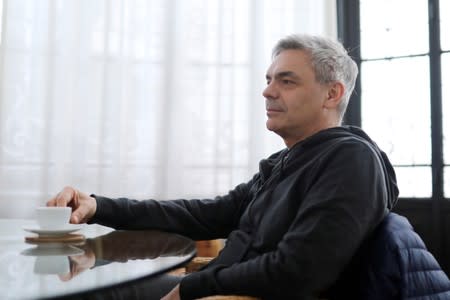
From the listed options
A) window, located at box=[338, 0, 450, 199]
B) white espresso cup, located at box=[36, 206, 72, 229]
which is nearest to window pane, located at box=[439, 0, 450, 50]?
window, located at box=[338, 0, 450, 199]

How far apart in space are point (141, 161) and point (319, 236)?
185cm

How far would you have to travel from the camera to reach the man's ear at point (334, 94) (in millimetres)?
1512

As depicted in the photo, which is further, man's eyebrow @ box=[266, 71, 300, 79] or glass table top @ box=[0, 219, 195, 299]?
man's eyebrow @ box=[266, 71, 300, 79]

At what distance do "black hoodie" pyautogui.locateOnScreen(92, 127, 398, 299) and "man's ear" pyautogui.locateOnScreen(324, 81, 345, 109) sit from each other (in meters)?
0.15

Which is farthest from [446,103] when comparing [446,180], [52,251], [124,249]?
[52,251]

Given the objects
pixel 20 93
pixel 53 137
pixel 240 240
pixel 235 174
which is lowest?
pixel 240 240

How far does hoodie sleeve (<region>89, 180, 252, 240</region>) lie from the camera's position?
5.11 feet

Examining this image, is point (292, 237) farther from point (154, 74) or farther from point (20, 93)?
point (20, 93)

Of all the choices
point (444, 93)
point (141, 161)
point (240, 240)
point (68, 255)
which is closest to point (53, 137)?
point (141, 161)

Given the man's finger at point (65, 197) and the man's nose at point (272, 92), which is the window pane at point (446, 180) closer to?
the man's nose at point (272, 92)

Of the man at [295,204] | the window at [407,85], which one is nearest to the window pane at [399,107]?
the window at [407,85]

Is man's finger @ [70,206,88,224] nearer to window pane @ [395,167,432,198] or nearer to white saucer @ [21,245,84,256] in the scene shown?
white saucer @ [21,245,84,256]

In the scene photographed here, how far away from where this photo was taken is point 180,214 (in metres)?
1.67

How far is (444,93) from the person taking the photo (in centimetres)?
286
